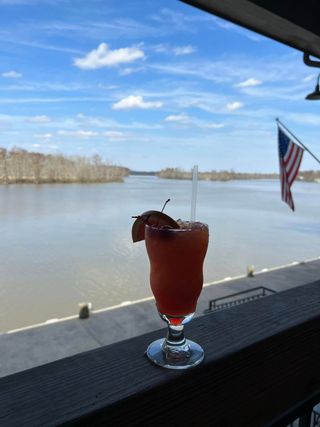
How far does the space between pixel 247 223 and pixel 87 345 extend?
1837cm

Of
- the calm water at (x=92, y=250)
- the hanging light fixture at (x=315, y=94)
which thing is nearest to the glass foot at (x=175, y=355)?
the hanging light fixture at (x=315, y=94)

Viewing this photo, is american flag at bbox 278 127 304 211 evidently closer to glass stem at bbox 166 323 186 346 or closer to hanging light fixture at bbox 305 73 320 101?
hanging light fixture at bbox 305 73 320 101

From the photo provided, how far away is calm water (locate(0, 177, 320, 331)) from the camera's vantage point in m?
11.3

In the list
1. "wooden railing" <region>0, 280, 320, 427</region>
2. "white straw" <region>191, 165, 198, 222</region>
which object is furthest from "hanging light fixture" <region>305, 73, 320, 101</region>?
"white straw" <region>191, 165, 198, 222</region>

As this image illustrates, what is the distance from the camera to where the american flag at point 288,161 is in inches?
305

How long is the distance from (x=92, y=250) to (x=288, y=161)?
34.1ft

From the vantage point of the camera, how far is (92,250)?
1593 centimetres

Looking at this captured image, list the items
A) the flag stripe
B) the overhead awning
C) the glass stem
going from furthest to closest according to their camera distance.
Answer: the flag stripe, the overhead awning, the glass stem

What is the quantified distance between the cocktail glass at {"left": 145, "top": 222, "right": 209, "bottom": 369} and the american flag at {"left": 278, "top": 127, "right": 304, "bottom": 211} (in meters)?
7.65

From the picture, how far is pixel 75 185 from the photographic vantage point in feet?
131

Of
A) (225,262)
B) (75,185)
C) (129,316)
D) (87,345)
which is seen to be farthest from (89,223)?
(75,185)

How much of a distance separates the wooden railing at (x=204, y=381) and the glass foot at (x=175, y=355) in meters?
0.01

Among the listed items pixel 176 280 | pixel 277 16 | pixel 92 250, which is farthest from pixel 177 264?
pixel 92 250

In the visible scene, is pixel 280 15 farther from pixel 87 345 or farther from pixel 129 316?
pixel 129 316
